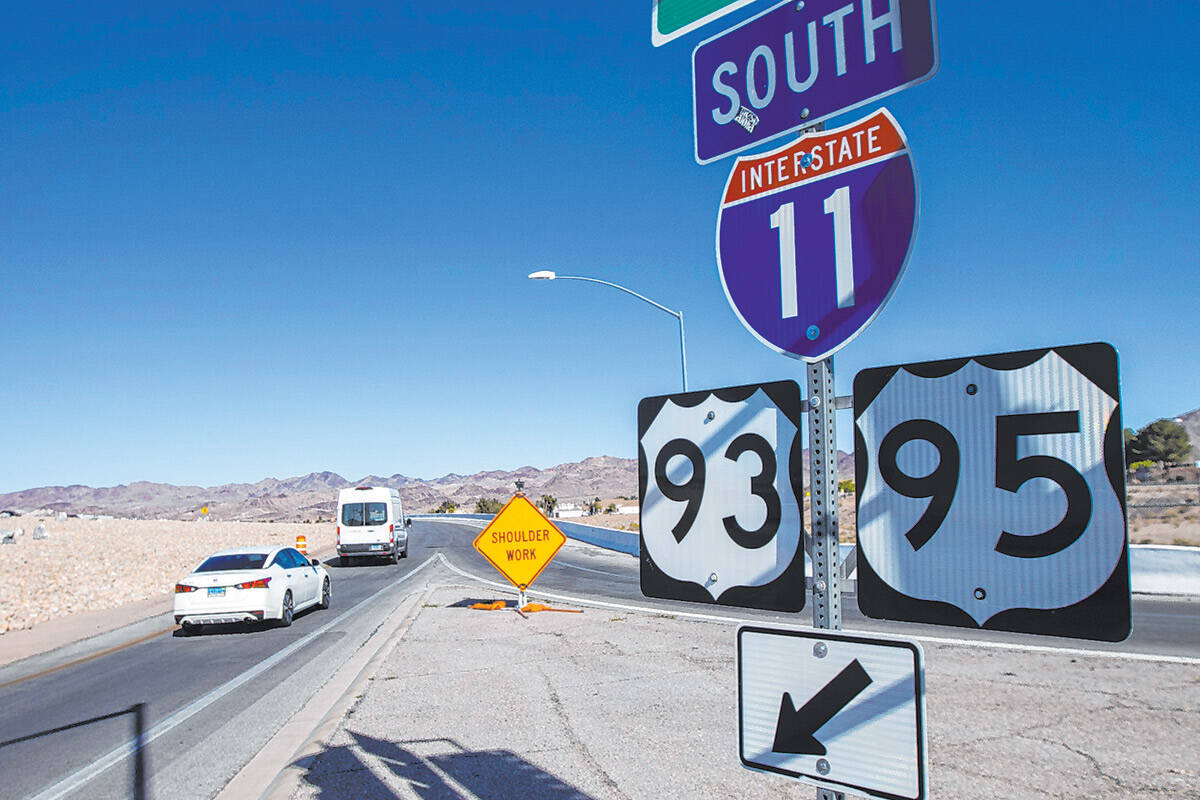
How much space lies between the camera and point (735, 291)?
253 cm

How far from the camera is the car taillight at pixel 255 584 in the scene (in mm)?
14039

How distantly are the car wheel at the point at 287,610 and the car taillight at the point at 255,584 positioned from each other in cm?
60

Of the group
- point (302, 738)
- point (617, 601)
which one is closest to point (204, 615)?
point (617, 601)

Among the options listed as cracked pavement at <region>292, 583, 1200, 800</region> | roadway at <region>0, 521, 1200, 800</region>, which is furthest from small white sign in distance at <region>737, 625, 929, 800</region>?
roadway at <region>0, 521, 1200, 800</region>

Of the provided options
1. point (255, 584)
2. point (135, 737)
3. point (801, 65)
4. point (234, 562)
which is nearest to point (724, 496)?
point (801, 65)

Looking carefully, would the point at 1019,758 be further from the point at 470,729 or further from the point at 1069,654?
the point at 1069,654

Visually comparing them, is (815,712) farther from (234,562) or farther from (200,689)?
(234,562)

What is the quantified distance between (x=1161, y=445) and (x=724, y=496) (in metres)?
93.5

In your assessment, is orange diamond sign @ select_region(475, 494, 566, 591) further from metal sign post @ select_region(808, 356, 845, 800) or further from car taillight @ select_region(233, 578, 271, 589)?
metal sign post @ select_region(808, 356, 845, 800)

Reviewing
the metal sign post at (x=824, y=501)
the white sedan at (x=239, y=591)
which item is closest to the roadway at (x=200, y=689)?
the white sedan at (x=239, y=591)

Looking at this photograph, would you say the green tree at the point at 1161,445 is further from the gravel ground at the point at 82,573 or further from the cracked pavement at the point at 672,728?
the cracked pavement at the point at 672,728

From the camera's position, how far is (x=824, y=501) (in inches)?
89.6

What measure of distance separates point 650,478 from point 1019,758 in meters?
4.35

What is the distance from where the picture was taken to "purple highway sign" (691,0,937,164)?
7.61ft
